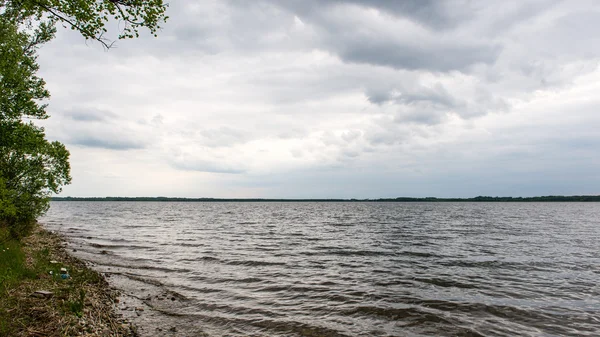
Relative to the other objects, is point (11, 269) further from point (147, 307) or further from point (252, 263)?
point (252, 263)

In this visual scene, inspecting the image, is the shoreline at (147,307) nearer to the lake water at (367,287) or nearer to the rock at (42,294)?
the lake water at (367,287)

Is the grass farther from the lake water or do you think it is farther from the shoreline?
the lake water

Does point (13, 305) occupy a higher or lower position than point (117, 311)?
higher

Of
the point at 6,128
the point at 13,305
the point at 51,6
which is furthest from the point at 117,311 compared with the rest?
the point at 51,6

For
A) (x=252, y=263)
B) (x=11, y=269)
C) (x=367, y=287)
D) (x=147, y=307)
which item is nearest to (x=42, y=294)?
(x=11, y=269)

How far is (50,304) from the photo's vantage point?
10.6 metres

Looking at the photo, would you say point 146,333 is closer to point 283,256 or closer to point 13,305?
point 13,305

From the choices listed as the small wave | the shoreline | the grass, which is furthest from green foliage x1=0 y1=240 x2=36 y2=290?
the small wave

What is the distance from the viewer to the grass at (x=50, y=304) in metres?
8.84

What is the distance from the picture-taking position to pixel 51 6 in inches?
403

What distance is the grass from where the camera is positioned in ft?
29.0

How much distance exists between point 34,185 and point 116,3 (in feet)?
46.3

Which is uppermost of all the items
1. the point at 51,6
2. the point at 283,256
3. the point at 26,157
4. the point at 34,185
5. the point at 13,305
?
the point at 51,6

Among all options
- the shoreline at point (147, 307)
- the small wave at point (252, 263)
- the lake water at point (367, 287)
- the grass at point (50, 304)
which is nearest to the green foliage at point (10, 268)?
the grass at point (50, 304)
